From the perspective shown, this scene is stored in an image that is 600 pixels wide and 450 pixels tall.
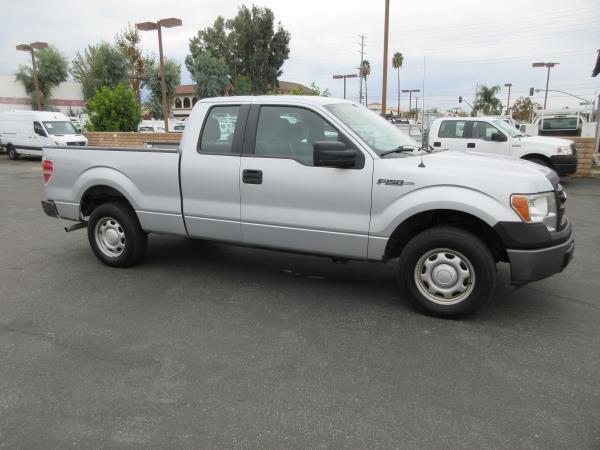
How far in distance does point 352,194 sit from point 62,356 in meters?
2.61

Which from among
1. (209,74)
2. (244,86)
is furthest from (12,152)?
(209,74)

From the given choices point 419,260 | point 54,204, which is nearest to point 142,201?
point 54,204

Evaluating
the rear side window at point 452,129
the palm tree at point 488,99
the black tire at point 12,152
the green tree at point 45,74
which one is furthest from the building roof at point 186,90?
the rear side window at point 452,129

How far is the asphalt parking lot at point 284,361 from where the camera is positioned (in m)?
2.69

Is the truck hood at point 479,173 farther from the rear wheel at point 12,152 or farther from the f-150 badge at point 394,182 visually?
the rear wheel at point 12,152

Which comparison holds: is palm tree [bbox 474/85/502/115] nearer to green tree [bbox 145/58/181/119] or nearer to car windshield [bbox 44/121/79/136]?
green tree [bbox 145/58/181/119]

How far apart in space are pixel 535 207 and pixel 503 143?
362 inches

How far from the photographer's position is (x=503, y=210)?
3789 mm

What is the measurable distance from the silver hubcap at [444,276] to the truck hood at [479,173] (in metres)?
0.59

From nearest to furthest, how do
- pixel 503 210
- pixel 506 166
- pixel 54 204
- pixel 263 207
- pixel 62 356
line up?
1. pixel 62 356
2. pixel 503 210
3. pixel 506 166
4. pixel 263 207
5. pixel 54 204

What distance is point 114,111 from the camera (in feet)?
68.4

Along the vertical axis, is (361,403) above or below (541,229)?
below

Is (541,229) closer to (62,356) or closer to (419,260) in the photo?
(419,260)

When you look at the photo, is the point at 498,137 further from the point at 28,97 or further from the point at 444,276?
the point at 28,97
